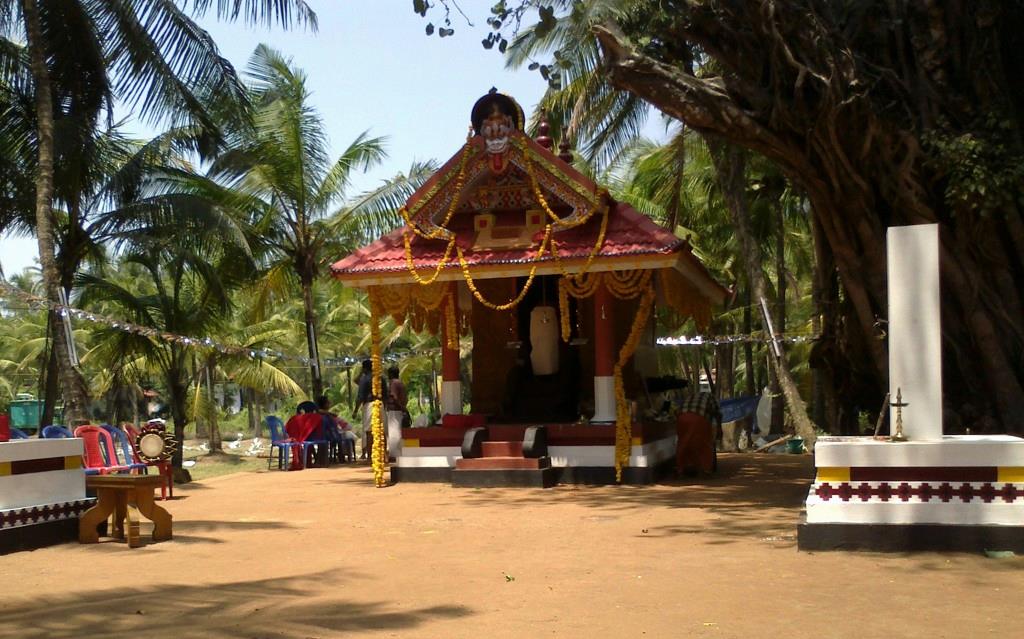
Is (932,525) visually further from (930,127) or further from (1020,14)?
(1020,14)

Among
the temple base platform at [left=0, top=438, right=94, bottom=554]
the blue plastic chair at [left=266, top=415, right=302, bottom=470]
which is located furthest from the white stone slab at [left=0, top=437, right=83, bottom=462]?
the blue plastic chair at [left=266, top=415, right=302, bottom=470]

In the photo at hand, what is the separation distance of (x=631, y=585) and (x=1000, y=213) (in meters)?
7.40

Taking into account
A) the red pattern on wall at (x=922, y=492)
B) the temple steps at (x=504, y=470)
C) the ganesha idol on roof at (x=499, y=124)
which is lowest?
the temple steps at (x=504, y=470)

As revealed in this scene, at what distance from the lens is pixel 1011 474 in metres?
7.75

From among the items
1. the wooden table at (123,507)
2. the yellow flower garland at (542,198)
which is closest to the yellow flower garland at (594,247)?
the yellow flower garland at (542,198)

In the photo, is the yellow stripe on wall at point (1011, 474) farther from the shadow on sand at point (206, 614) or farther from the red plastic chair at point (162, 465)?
the red plastic chair at point (162, 465)

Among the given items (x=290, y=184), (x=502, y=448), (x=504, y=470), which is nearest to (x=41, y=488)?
(x=504, y=470)

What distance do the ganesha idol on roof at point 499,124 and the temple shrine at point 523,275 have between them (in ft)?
Answer: 0.05

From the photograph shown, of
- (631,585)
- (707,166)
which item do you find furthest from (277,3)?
(707,166)

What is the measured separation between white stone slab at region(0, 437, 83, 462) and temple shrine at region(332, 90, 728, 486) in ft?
17.6

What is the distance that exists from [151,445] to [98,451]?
2.30 feet

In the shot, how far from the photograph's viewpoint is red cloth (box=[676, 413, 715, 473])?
14.8 meters

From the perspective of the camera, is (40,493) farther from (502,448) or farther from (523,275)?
(523,275)

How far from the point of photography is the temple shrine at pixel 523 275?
45.2 feet
